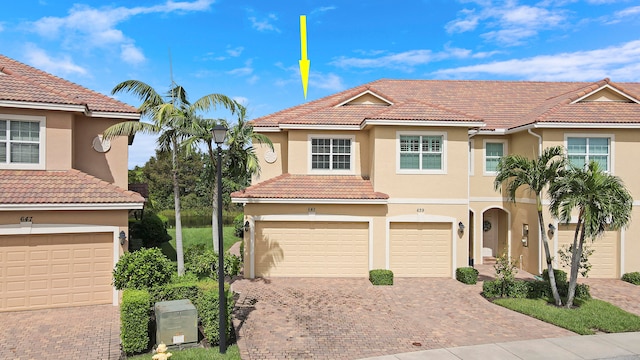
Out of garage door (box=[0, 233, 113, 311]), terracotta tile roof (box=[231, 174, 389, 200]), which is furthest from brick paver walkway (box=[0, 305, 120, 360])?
terracotta tile roof (box=[231, 174, 389, 200])

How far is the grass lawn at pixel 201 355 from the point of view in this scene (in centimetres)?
Answer: 859

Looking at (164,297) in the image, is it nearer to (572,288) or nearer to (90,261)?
(90,261)

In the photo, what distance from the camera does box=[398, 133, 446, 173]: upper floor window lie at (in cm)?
1639

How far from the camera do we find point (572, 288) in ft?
41.0

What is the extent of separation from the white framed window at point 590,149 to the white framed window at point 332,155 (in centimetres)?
882

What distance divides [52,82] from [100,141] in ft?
9.36

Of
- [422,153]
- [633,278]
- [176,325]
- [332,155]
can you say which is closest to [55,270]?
[176,325]

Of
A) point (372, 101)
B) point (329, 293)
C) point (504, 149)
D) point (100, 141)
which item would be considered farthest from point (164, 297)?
point (504, 149)

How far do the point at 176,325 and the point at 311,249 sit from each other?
755cm

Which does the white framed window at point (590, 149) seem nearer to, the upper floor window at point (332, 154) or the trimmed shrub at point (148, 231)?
the upper floor window at point (332, 154)

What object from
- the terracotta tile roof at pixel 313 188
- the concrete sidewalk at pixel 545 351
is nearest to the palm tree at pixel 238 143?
the terracotta tile roof at pixel 313 188

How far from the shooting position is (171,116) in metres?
12.6

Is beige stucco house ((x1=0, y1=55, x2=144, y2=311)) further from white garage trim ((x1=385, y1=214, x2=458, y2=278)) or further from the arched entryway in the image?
the arched entryway

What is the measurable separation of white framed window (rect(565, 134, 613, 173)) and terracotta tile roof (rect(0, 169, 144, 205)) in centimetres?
1636
